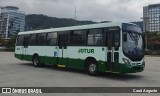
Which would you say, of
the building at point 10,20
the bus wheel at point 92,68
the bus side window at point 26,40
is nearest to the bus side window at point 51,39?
the bus side window at point 26,40

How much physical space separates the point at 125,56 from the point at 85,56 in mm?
2846

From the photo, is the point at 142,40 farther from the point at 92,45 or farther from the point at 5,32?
the point at 5,32

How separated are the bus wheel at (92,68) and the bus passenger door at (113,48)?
960 mm

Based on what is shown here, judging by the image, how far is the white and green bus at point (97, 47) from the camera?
14.2m

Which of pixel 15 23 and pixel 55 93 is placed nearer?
pixel 55 93

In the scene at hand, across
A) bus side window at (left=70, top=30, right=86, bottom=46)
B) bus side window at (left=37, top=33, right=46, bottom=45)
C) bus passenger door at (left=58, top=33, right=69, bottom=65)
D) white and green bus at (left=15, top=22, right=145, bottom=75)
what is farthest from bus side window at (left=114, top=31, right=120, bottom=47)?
bus side window at (left=37, top=33, right=46, bottom=45)

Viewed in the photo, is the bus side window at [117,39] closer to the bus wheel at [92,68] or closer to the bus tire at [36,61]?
the bus wheel at [92,68]

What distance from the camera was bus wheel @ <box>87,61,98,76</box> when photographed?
15416 millimetres

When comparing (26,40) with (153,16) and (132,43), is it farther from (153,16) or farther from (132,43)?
(153,16)

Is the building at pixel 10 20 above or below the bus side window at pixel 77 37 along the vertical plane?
above

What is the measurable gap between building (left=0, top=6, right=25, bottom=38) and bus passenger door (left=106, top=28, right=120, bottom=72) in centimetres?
12710

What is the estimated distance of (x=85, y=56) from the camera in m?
16.1

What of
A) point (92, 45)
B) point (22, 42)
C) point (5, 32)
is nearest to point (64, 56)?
point (92, 45)

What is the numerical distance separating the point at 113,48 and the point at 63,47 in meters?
4.53
